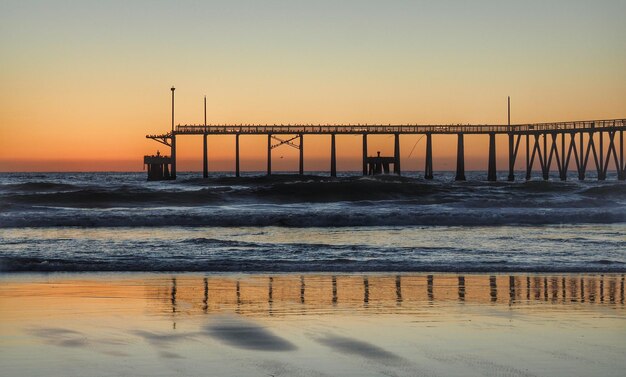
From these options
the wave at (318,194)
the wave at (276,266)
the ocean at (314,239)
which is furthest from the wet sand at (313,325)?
the wave at (318,194)

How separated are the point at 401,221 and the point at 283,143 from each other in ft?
127

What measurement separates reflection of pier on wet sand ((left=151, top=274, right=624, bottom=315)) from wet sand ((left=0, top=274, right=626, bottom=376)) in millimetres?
23

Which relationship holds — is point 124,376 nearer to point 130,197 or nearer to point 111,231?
point 111,231

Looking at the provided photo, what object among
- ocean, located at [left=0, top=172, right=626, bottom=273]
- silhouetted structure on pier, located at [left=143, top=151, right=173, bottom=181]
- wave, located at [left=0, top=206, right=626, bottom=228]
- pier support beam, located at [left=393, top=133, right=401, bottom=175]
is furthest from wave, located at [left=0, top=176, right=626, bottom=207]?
silhouetted structure on pier, located at [left=143, top=151, right=173, bottom=181]

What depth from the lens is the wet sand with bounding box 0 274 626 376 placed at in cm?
690

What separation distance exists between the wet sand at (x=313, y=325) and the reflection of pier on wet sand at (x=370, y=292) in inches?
0.9

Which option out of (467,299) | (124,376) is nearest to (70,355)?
(124,376)

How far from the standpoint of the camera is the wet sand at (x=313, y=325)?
6.90m

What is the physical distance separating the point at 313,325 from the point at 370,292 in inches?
94.3

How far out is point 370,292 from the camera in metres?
10.9

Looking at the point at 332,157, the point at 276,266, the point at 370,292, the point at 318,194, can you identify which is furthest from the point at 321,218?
the point at 332,157

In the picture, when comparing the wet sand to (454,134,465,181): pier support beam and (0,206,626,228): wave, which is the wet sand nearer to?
(0,206,626,228): wave

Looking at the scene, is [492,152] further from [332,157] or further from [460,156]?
[332,157]

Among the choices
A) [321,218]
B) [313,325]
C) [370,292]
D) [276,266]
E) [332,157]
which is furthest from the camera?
[332,157]
